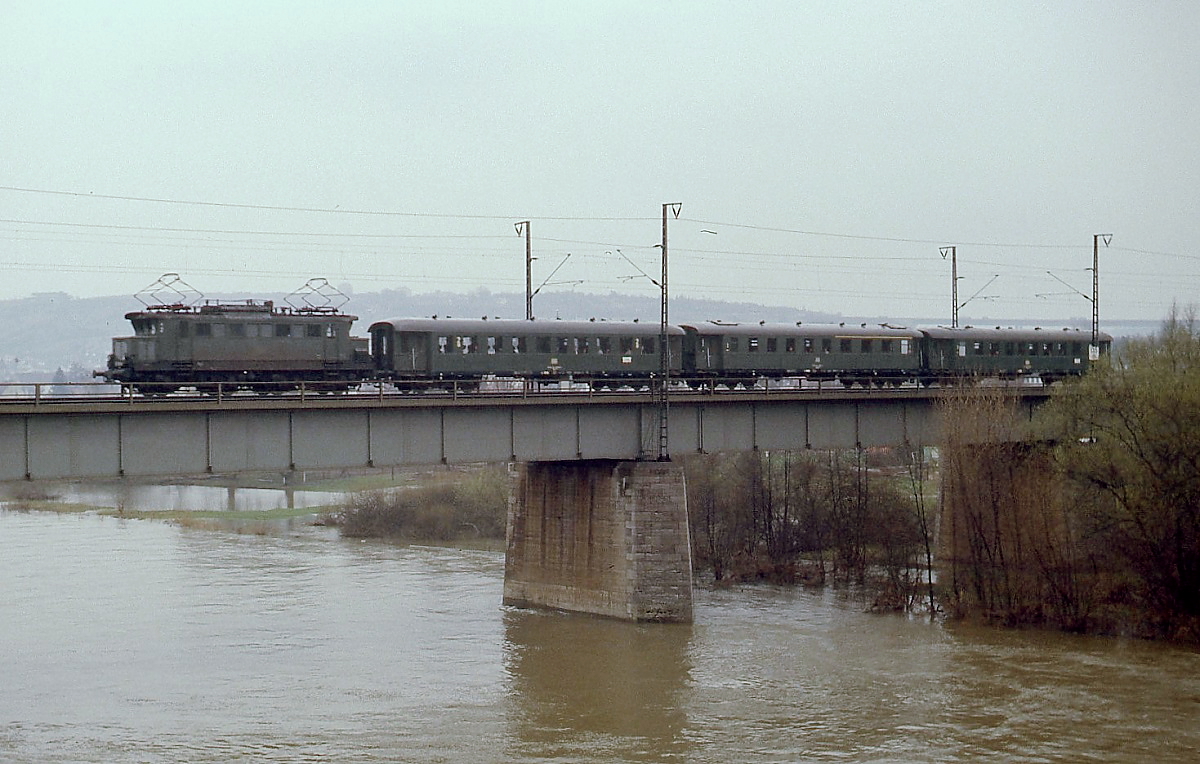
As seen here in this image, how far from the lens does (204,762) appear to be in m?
28.8

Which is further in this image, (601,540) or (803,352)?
(803,352)

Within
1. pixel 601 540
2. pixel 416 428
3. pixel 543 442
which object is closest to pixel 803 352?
pixel 601 540

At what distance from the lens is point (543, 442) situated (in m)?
45.3

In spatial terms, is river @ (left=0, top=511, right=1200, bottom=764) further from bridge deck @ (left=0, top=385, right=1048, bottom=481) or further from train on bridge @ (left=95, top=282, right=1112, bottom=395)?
train on bridge @ (left=95, top=282, right=1112, bottom=395)

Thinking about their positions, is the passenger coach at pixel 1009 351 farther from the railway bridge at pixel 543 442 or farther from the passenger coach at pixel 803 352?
the railway bridge at pixel 543 442

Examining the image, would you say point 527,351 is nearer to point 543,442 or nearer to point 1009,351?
point 543,442

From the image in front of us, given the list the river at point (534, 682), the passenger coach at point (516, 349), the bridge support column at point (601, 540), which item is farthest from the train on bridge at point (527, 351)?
the river at point (534, 682)

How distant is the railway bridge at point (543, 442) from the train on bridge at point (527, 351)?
3.92 ft

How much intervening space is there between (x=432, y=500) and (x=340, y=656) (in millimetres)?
39326

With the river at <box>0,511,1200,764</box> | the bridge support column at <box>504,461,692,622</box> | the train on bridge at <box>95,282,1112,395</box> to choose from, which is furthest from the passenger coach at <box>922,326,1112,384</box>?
the bridge support column at <box>504,461,692,622</box>

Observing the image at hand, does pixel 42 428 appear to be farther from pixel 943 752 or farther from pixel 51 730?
pixel 943 752

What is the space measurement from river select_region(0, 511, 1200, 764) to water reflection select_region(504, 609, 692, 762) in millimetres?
98

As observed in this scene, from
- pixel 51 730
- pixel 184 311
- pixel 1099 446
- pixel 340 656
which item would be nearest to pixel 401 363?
pixel 184 311

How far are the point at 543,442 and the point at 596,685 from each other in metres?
10.3
